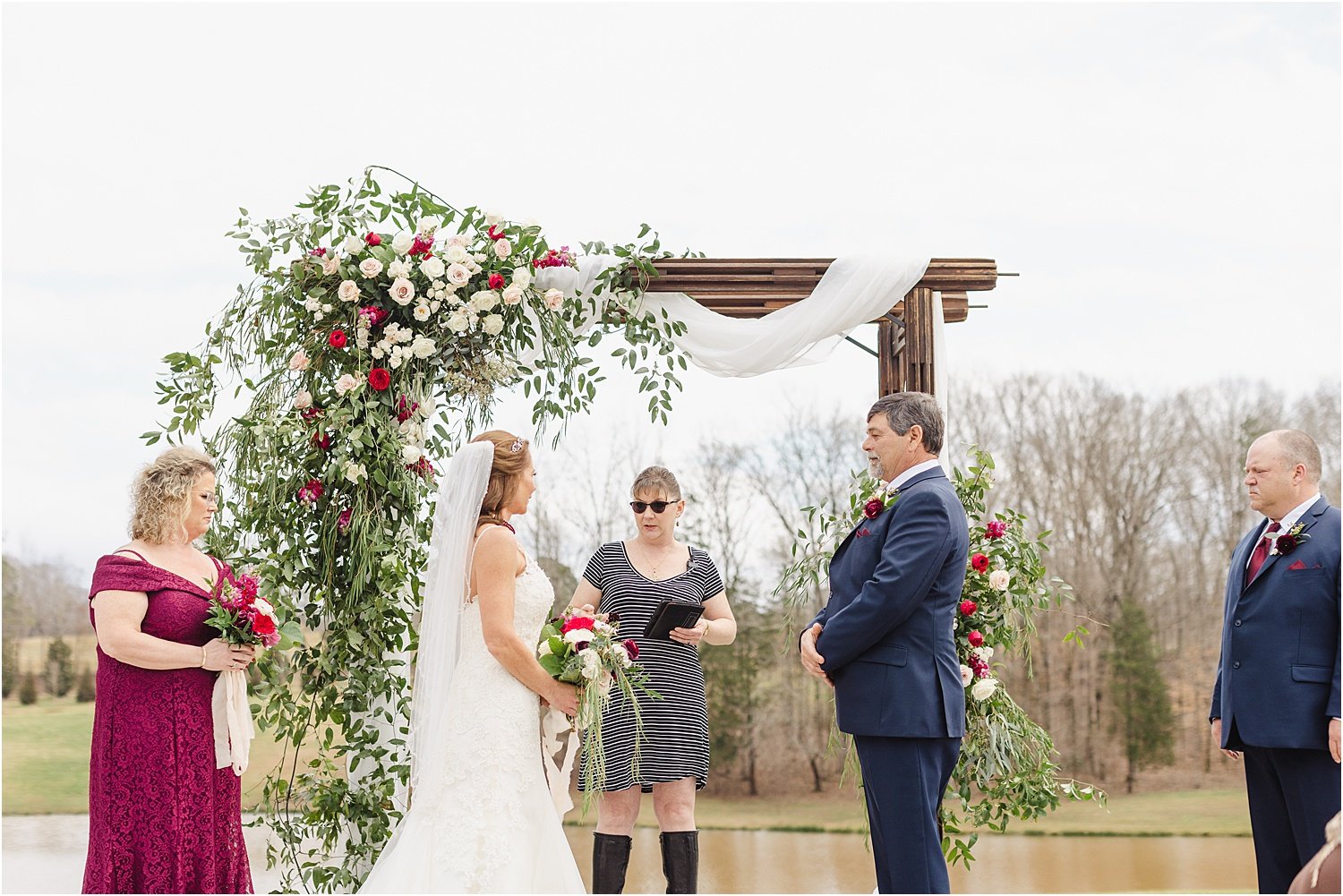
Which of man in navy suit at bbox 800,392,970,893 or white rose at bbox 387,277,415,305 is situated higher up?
white rose at bbox 387,277,415,305

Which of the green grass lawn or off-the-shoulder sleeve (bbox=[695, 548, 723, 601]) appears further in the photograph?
the green grass lawn

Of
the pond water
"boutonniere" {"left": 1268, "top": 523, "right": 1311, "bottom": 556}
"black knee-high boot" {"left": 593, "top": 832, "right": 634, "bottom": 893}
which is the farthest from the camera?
the pond water

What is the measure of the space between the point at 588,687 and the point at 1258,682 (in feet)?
6.48

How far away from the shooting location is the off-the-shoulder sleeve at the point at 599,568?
4.06 meters

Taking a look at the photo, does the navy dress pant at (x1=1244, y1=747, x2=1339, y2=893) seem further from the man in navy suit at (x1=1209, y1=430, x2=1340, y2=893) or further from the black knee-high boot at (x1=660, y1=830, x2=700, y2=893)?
the black knee-high boot at (x1=660, y1=830, x2=700, y2=893)

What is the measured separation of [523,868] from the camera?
304 centimetres

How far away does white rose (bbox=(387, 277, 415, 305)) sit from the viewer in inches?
156

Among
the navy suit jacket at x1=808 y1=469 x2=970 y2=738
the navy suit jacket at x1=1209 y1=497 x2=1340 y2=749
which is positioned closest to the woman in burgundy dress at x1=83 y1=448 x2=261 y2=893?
the navy suit jacket at x1=808 y1=469 x2=970 y2=738

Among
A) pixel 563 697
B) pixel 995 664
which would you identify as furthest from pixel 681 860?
pixel 995 664

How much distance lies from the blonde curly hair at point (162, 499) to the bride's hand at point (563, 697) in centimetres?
119

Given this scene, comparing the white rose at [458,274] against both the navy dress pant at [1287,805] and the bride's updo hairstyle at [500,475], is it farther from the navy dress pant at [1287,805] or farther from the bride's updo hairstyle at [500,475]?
the navy dress pant at [1287,805]

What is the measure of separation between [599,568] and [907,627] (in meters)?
1.32

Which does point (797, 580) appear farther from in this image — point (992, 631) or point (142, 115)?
point (142, 115)

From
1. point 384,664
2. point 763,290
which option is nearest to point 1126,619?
point 763,290
